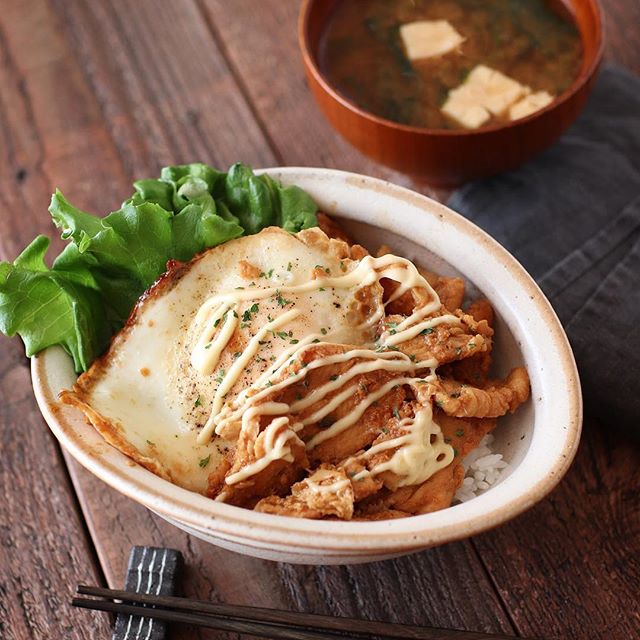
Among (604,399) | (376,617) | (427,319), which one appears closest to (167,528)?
(376,617)

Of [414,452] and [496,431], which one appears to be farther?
[496,431]

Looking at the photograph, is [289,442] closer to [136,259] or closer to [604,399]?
[136,259]

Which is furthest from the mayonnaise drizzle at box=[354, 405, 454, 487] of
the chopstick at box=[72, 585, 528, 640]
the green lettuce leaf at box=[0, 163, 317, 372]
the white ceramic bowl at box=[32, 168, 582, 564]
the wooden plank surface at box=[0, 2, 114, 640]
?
the wooden plank surface at box=[0, 2, 114, 640]

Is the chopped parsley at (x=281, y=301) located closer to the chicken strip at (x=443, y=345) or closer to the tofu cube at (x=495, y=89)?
the chicken strip at (x=443, y=345)

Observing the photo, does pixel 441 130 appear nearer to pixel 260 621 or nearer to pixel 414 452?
pixel 414 452

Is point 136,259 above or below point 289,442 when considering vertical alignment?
above

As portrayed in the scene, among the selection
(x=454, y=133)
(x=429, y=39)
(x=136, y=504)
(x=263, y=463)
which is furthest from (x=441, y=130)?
(x=136, y=504)

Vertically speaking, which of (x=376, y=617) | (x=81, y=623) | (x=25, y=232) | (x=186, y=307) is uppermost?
(x=186, y=307)

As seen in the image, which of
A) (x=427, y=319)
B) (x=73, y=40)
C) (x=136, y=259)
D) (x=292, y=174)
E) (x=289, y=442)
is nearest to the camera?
(x=289, y=442)
